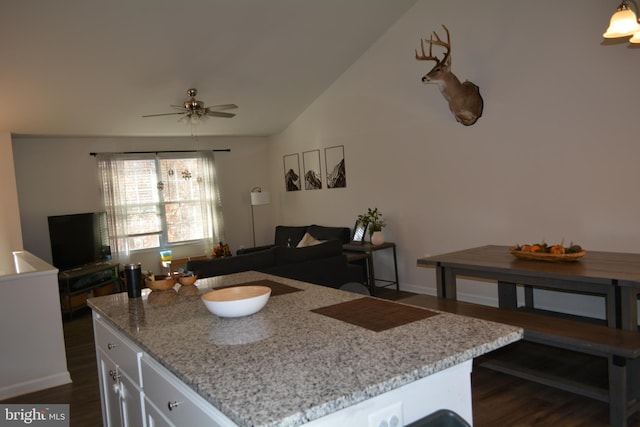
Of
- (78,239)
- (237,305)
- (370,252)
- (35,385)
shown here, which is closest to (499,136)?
(370,252)

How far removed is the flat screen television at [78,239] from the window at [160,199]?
0.20 metres

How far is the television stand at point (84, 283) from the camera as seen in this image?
6.03 m

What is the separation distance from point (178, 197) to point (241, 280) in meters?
5.52

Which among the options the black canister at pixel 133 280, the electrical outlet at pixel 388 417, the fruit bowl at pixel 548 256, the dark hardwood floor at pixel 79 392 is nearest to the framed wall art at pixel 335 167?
the fruit bowl at pixel 548 256

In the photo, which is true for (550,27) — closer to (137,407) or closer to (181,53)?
(181,53)

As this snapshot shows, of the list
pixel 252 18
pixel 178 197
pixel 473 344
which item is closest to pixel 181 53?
pixel 252 18

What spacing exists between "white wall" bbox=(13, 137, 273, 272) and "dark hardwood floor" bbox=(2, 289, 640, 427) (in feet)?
11.4

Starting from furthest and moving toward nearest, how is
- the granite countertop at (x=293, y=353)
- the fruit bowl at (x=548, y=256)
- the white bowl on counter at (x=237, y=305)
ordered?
the fruit bowl at (x=548, y=256)
the white bowl on counter at (x=237, y=305)
the granite countertop at (x=293, y=353)

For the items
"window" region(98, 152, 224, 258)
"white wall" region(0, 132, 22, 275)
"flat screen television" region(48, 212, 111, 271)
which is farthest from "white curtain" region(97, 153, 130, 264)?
"white wall" region(0, 132, 22, 275)

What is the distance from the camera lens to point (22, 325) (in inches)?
144

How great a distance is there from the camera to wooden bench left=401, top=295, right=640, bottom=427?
8.32 feet

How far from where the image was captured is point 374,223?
6223mm

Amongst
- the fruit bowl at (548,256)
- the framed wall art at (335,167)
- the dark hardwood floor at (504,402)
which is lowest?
the dark hardwood floor at (504,402)

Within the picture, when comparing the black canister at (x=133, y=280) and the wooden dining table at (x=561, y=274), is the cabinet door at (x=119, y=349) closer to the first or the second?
the black canister at (x=133, y=280)
